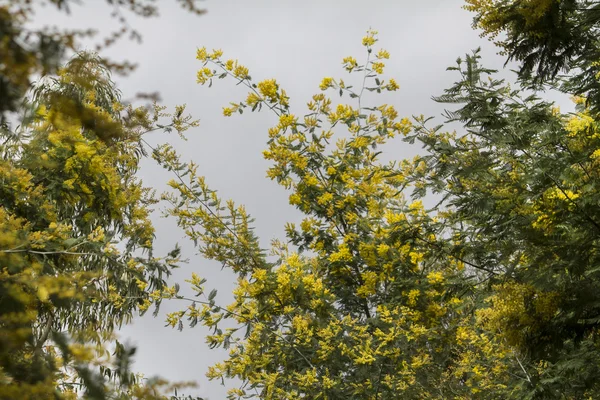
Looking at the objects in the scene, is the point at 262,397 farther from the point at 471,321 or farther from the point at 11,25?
the point at 11,25

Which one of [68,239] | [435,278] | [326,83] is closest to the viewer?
[68,239]

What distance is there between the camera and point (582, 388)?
499 centimetres

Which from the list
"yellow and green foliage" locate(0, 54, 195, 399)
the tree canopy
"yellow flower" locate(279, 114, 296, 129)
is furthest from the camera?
"yellow flower" locate(279, 114, 296, 129)

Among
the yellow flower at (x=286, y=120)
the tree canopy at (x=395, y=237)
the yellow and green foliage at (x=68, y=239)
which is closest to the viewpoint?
the yellow and green foliage at (x=68, y=239)

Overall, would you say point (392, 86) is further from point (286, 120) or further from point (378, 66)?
point (286, 120)

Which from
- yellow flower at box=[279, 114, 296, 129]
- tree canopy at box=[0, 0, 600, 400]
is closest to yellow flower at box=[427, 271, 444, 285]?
tree canopy at box=[0, 0, 600, 400]

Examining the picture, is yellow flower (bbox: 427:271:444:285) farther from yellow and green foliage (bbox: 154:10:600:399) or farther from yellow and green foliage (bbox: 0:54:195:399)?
yellow and green foliage (bbox: 0:54:195:399)

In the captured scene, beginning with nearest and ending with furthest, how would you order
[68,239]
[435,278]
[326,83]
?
[68,239], [435,278], [326,83]

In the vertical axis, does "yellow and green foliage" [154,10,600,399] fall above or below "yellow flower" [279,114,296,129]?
below

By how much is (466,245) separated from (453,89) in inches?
51.8

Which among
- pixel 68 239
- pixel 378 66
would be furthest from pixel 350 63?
pixel 68 239

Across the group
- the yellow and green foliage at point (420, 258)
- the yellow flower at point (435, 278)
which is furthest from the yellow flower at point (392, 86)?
the yellow flower at point (435, 278)

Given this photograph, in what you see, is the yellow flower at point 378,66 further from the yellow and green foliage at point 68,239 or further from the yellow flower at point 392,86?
the yellow and green foliage at point 68,239

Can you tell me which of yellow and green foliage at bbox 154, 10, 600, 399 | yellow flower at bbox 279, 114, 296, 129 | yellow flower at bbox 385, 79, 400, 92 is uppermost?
yellow flower at bbox 385, 79, 400, 92
